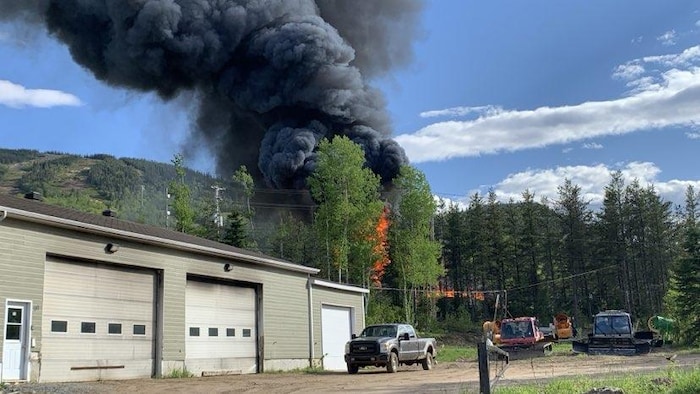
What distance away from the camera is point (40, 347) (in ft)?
50.5

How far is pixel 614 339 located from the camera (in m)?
28.9

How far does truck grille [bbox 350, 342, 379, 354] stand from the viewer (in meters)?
21.5

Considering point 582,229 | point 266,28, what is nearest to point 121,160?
point 266,28

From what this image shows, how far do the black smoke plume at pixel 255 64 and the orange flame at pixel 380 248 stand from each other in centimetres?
1113

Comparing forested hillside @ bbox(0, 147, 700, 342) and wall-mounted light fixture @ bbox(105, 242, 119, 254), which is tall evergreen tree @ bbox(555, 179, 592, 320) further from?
wall-mounted light fixture @ bbox(105, 242, 119, 254)

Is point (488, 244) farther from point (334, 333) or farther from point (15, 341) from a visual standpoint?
point (15, 341)

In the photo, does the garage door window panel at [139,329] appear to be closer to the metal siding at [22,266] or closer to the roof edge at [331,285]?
the metal siding at [22,266]

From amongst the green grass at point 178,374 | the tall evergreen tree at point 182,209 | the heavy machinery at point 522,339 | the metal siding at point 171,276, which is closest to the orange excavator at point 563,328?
the heavy machinery at point 522,339

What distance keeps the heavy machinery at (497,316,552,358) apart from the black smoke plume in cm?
2755

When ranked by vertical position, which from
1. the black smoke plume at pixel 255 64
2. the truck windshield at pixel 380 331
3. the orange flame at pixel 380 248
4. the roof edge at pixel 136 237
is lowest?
the truck windshield at pixel 380 331

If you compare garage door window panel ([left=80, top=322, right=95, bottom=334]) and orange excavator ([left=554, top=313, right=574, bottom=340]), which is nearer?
garage door window panel ([left=80, top=322, right=95, bottom=334])

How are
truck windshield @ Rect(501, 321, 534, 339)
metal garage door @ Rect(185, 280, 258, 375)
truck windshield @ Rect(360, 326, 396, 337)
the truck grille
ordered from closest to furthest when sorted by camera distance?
metal garage door @ Rect(185, 280, 258, 375), the truck grille, truck windshield @ Rect(360, 326, 396, 337), truck windshield @ Rect(501, 321, 534, 339)

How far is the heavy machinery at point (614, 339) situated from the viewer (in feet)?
93.8

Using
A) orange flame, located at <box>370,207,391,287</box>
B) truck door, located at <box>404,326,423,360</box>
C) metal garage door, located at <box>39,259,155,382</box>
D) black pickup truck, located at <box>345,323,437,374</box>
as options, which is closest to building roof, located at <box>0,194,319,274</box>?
metal garage door, located at <box>39,259,155,382</box>
